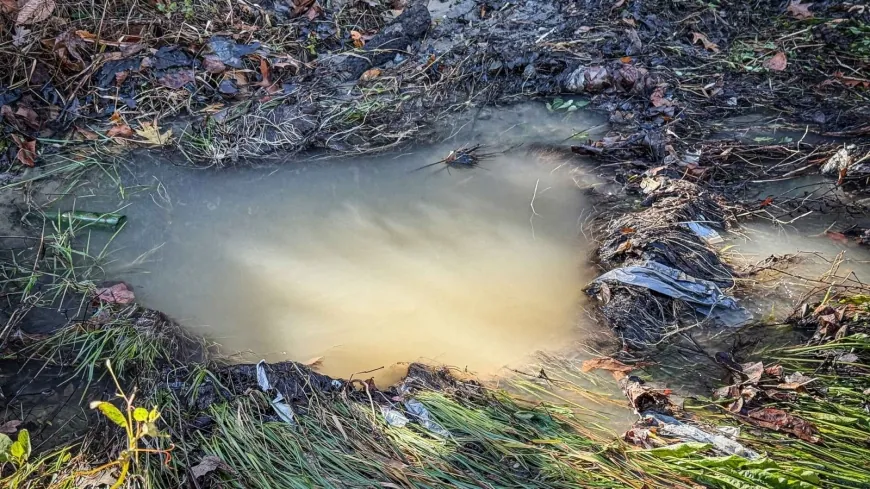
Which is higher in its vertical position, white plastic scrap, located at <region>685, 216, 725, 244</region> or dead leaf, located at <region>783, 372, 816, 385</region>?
white plastic scrap, located at <region>685, 216, 725, 244</region>

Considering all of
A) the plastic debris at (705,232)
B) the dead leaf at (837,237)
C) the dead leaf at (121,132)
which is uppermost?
the dead leaf at (837,237)

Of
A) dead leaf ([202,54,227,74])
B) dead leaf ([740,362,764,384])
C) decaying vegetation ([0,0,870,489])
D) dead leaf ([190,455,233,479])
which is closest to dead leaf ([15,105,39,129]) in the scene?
decaying vegetation ([0,0,870,489])

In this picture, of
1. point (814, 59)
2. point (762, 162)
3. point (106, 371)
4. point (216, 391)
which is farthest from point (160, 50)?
point (814, 59)

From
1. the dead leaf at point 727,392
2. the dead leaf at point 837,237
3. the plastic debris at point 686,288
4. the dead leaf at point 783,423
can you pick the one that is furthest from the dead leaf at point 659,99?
the dead leaf at point 783,423

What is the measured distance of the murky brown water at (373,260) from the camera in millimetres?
2475

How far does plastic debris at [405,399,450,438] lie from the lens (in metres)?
1.91

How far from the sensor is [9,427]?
1.99m

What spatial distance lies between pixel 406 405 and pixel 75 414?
1271 mm

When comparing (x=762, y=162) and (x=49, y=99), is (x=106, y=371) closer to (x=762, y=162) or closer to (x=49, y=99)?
(x=49, y=99)

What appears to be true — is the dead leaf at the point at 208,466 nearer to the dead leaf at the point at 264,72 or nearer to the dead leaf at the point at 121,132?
the dead leaf at the point at 121,132

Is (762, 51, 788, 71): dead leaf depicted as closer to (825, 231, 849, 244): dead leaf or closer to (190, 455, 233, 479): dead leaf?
(825, 231, 849, 244): dead leaf

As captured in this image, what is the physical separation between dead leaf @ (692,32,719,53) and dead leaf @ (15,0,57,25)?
178 inches

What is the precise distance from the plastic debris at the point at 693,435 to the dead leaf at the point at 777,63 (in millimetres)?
3101

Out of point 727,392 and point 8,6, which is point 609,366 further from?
point 8,6
